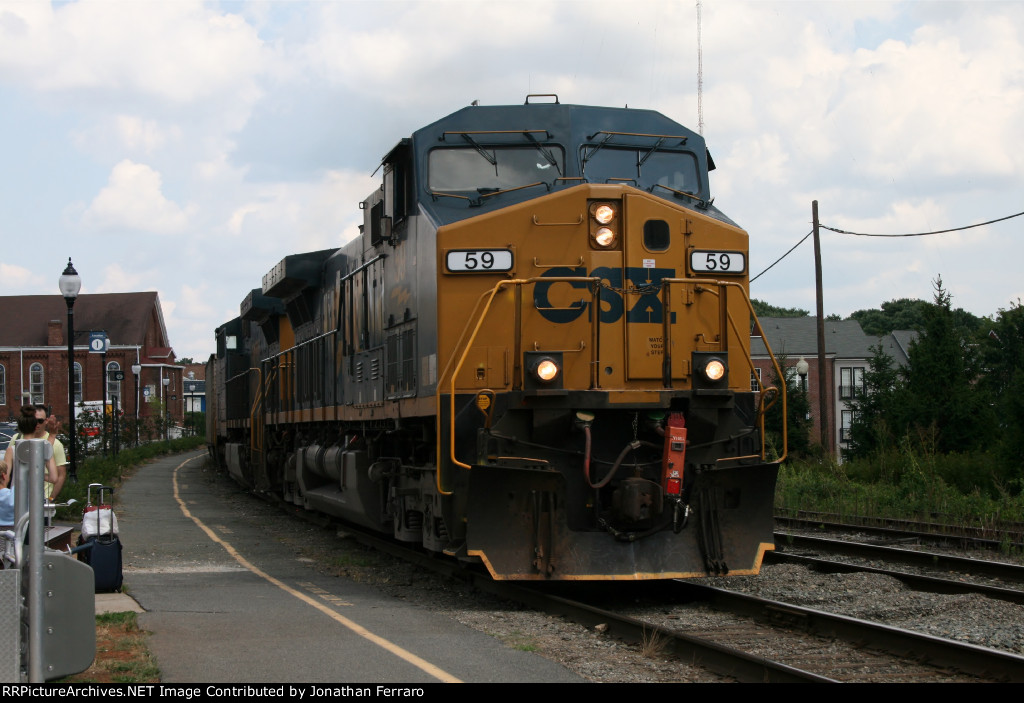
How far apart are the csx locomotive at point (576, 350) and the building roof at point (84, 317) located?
221 feet

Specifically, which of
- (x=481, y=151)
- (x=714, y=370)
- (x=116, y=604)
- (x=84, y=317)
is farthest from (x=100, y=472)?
(x=84, y=317)

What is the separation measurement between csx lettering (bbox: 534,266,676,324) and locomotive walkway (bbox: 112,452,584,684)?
8.65ft

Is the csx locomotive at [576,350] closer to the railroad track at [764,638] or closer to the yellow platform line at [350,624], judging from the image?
the railroad track at [764,638]

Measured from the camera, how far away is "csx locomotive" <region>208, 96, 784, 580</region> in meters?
8.48

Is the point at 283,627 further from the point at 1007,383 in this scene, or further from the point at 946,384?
the point at 1007,383

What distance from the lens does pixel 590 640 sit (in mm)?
7625

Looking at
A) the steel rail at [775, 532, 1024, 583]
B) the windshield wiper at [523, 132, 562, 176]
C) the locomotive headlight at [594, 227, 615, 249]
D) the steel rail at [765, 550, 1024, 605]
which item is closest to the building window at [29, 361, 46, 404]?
the steel rail at [775, 532, 1024, 583]

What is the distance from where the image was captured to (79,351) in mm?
75000

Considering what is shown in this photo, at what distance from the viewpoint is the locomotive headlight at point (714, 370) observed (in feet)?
28.7

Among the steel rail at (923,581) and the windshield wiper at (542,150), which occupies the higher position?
the windshield wiper at (542,150)

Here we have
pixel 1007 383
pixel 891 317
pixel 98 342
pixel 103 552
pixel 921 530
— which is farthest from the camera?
pixel 891 317

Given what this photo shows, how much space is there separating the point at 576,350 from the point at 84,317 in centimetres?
7857

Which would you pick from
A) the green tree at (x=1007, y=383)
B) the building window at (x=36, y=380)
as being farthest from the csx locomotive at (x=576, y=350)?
the building window at (x=36, y=380)

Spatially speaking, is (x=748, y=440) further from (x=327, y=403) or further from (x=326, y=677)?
(x=327, y=403)
